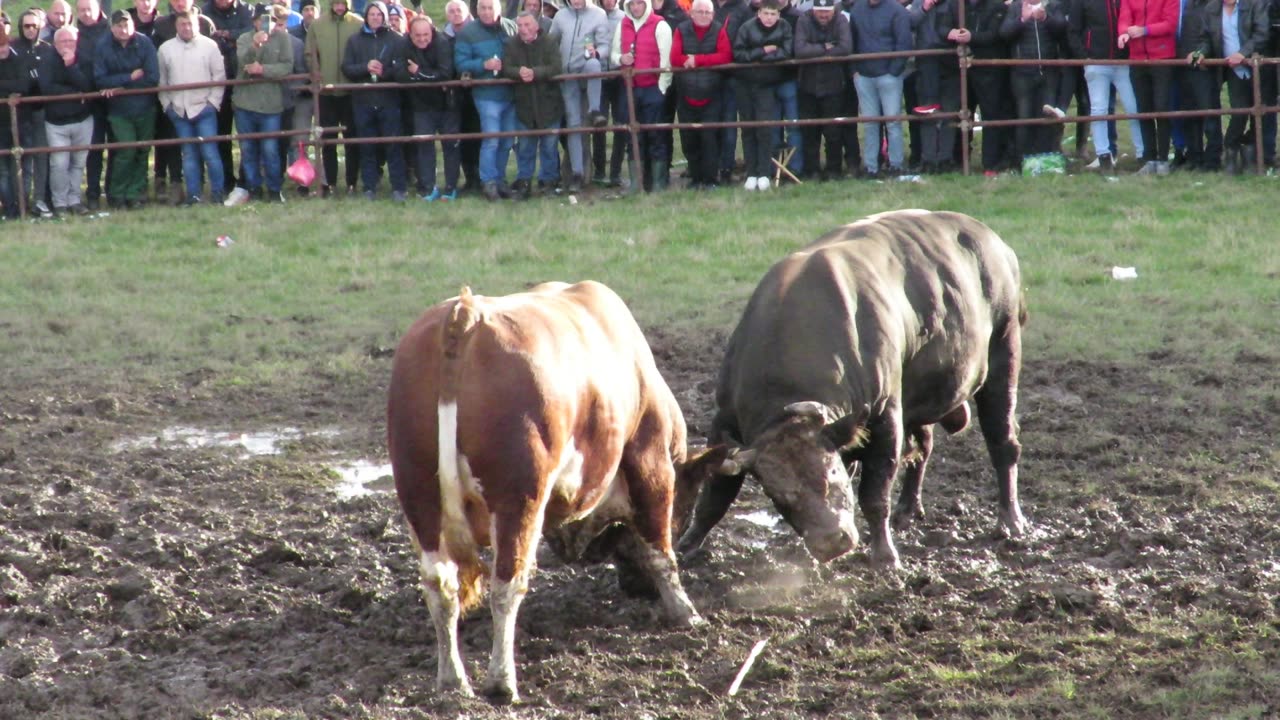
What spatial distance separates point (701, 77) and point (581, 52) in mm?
1204

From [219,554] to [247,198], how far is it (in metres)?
9.18

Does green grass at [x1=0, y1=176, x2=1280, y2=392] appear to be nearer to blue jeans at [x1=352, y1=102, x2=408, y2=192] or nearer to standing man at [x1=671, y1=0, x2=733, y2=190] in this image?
blue jeans at [x1=352, y1=102, x2=408, y2=192]

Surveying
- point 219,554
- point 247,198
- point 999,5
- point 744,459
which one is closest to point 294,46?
point 247,198

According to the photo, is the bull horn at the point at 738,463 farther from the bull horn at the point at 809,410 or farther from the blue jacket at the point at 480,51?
the blue jacket at the point at 480,51

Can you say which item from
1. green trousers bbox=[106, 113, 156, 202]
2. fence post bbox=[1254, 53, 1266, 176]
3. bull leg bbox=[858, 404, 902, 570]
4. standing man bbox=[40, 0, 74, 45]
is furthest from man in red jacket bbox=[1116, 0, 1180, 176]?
standing man bbox=[40, 0, 74, 45]

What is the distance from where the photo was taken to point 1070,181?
48.9ft

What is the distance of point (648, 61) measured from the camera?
51.3 ft

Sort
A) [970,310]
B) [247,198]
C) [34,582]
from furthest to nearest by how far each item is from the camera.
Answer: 1. [247,198]
2. [970,310]
3. [34,582]

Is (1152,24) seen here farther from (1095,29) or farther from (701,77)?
(701,77)

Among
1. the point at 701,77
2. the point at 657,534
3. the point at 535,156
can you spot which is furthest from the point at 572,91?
the point at 657,534

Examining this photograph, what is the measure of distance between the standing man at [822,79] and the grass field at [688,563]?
1.54 meters

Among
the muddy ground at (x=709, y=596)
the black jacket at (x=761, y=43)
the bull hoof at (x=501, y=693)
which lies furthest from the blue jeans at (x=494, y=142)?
the bull hoof at (x=501, y=693)

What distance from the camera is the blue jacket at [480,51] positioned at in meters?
15.7

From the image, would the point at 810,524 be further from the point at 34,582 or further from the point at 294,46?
the point at 294,46
